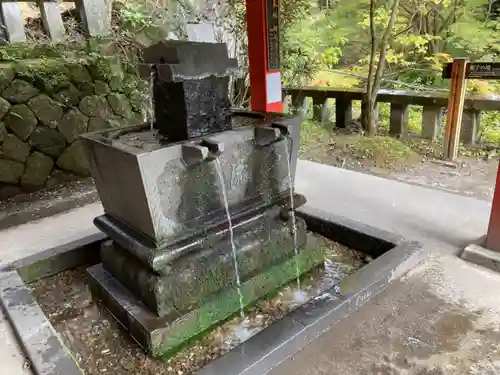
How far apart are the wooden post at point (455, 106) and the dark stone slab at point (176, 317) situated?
3.45 meters

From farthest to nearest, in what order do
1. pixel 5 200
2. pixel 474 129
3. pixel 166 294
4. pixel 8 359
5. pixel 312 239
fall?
pixel 474 129 < pixel 5 200 < pixel 312 239 < pixel 166 294 < pixel 8 359

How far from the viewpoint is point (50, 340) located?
6.69 ft

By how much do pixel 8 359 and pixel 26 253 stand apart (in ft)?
4.12

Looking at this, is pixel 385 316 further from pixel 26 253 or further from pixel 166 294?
pixel 26 253

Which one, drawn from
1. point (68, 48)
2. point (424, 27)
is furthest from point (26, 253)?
point (424, 27)

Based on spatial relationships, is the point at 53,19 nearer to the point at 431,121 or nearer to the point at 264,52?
the point at 264,52

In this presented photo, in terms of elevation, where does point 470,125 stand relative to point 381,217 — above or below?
above

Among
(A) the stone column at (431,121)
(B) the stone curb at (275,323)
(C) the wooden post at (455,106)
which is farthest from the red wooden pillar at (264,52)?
(A) the stone column at (431,121)

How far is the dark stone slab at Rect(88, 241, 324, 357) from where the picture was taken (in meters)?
2.12

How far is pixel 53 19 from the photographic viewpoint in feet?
16.3

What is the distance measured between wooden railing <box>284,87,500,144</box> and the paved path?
2459mm

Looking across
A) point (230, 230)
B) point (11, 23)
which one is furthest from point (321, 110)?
point (230, 230)

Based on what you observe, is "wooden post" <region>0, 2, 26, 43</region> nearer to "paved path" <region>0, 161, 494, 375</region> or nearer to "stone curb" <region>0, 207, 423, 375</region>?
"paved path" <region>0, 161, 494, 375</region>

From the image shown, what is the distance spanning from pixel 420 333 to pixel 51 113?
4.33 meters
